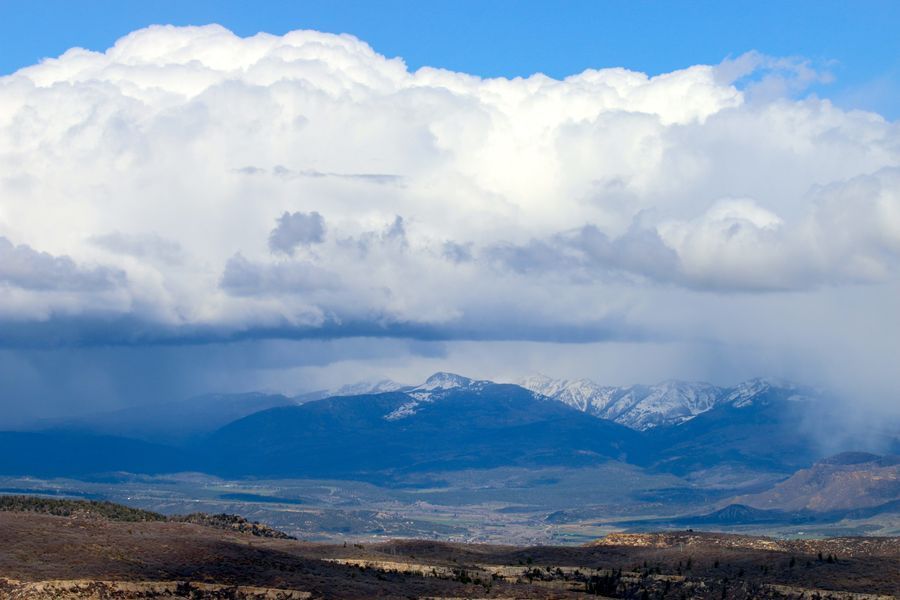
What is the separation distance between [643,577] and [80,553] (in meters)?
47.9

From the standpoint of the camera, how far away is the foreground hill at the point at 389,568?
3501 inches

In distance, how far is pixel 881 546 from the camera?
13700 cm

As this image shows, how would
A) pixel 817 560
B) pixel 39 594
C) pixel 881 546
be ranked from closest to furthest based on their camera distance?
pixel 39 594 < pixel 817 560 < pixel 881 546

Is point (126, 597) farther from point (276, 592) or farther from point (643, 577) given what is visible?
point (643, 577)

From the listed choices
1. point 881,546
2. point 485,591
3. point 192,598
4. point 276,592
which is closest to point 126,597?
point 192,598

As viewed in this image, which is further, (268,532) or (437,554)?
(268,532)

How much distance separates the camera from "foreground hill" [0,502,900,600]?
88.9 metres

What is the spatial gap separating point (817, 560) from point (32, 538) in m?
68.9

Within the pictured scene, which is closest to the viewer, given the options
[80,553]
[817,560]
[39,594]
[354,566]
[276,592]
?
[39,594]

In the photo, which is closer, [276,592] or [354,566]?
[276,592]

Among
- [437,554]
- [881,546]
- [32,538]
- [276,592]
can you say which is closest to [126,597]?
[276,592]

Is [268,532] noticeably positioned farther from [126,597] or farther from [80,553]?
[126,597]

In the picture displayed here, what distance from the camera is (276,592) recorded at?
8944cm

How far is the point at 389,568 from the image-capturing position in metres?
114
